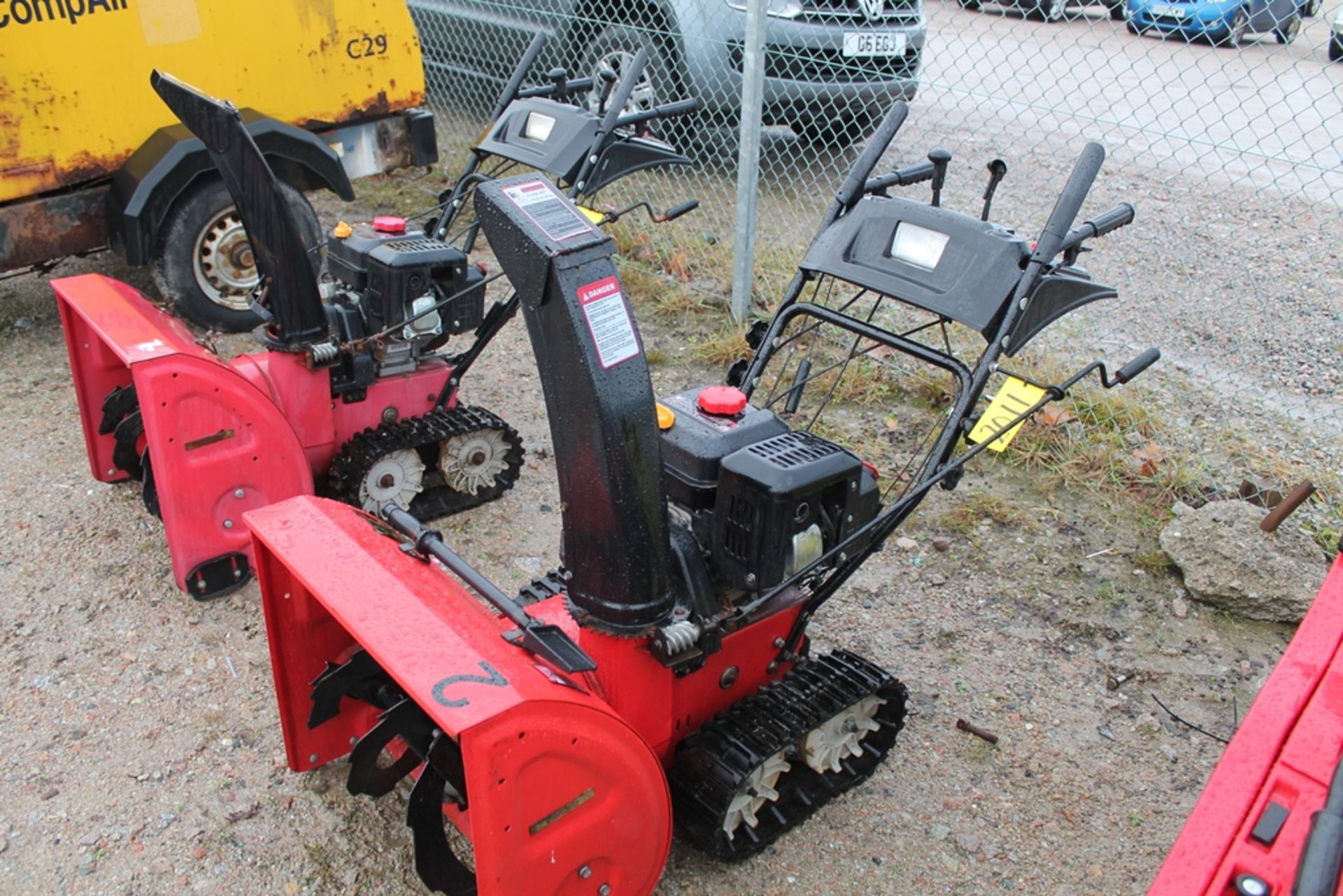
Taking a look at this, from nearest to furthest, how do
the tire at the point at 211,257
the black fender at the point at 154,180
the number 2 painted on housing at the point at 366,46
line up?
the black fender at the point at 154,180 < the tire at the point at 211,257 < the number 2 painted on housing at the point at 366,46

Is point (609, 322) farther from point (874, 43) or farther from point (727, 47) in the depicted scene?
point (727, 47)

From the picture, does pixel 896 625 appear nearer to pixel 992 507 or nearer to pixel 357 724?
pixel 992 507

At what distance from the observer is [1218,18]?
14.7 feet

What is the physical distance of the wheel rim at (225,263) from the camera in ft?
16.2

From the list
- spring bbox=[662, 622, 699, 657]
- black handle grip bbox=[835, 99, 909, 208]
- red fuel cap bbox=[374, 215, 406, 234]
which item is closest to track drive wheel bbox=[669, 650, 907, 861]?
spring bbox=[662, 622, 699, 657]

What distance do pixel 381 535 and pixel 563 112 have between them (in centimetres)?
201

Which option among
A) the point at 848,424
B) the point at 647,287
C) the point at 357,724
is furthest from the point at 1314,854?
the point at 647,287

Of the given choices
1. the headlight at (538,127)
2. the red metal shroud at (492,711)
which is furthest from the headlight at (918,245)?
the headlight at (538,127)

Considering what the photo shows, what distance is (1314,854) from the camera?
51.9 inches

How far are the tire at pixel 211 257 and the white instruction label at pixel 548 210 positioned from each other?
122 inches

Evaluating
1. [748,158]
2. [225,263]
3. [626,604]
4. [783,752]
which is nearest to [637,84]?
[748,158]

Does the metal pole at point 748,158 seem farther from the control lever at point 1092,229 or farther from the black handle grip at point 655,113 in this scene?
the control lever at point 1092,229

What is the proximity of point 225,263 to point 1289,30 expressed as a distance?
4.65 meters

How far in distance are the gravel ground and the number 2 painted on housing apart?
2348mm
